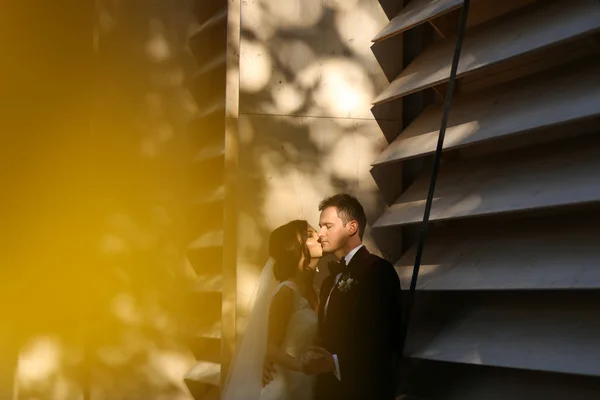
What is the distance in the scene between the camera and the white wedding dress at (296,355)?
489 cm

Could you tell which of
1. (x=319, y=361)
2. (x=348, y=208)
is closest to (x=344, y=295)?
(x=319, y=361)

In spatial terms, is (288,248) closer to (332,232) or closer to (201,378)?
(332,232)

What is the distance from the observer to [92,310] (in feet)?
20.9

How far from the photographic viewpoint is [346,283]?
459 cm

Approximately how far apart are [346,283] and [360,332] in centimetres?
Answer: 25

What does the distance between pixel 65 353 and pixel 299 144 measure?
2366mm

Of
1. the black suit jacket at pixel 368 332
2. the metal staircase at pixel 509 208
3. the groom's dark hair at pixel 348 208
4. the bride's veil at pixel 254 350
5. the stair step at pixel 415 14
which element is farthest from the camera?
the bride's veil at pixel 254 350

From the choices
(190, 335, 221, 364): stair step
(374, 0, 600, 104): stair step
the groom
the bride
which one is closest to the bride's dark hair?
the bride

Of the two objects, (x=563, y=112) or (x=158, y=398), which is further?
(x=158, y=398)

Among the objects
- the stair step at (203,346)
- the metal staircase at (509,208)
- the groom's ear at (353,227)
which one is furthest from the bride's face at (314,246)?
the stair step at (203,346)

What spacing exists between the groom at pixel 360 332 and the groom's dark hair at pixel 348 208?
17 centimetres

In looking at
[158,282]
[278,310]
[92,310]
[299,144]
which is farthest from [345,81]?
[92,310]

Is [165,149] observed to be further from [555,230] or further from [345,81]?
[555,230]

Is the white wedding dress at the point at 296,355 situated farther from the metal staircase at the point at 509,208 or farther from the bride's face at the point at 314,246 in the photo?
the metal staircase at the point at 509,208
